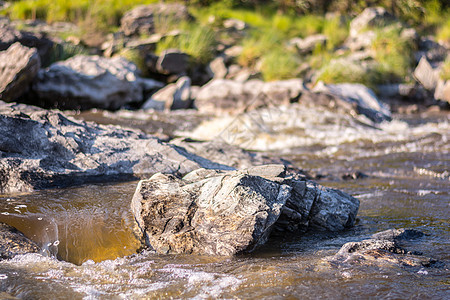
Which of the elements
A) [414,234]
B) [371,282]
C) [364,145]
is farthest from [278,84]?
[371,282]

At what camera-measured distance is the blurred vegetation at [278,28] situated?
13547mm

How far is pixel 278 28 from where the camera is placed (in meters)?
19.5

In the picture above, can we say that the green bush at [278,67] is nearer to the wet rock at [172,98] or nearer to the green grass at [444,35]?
the wet rock at [172,98]

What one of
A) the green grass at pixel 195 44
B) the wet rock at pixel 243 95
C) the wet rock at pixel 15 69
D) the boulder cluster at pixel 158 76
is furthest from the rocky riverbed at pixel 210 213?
the green grass at pixel 195 44

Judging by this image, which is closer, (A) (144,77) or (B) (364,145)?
(B) (364,145)

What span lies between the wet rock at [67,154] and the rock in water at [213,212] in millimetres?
1052

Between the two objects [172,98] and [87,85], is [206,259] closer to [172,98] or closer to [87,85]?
[87,85]

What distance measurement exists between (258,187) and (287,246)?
559mm

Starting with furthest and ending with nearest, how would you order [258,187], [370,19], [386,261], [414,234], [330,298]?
[370,19]
[414,234]
[258,187]
[386,261]
[330,298]

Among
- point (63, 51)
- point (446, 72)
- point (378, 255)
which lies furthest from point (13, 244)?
point (446, 72)

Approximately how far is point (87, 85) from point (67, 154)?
6.92 m

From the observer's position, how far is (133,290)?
8.24 feet

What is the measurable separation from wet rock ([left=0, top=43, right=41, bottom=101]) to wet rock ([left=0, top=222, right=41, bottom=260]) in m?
6.41

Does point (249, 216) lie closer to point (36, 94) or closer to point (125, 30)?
point (36, 94)
